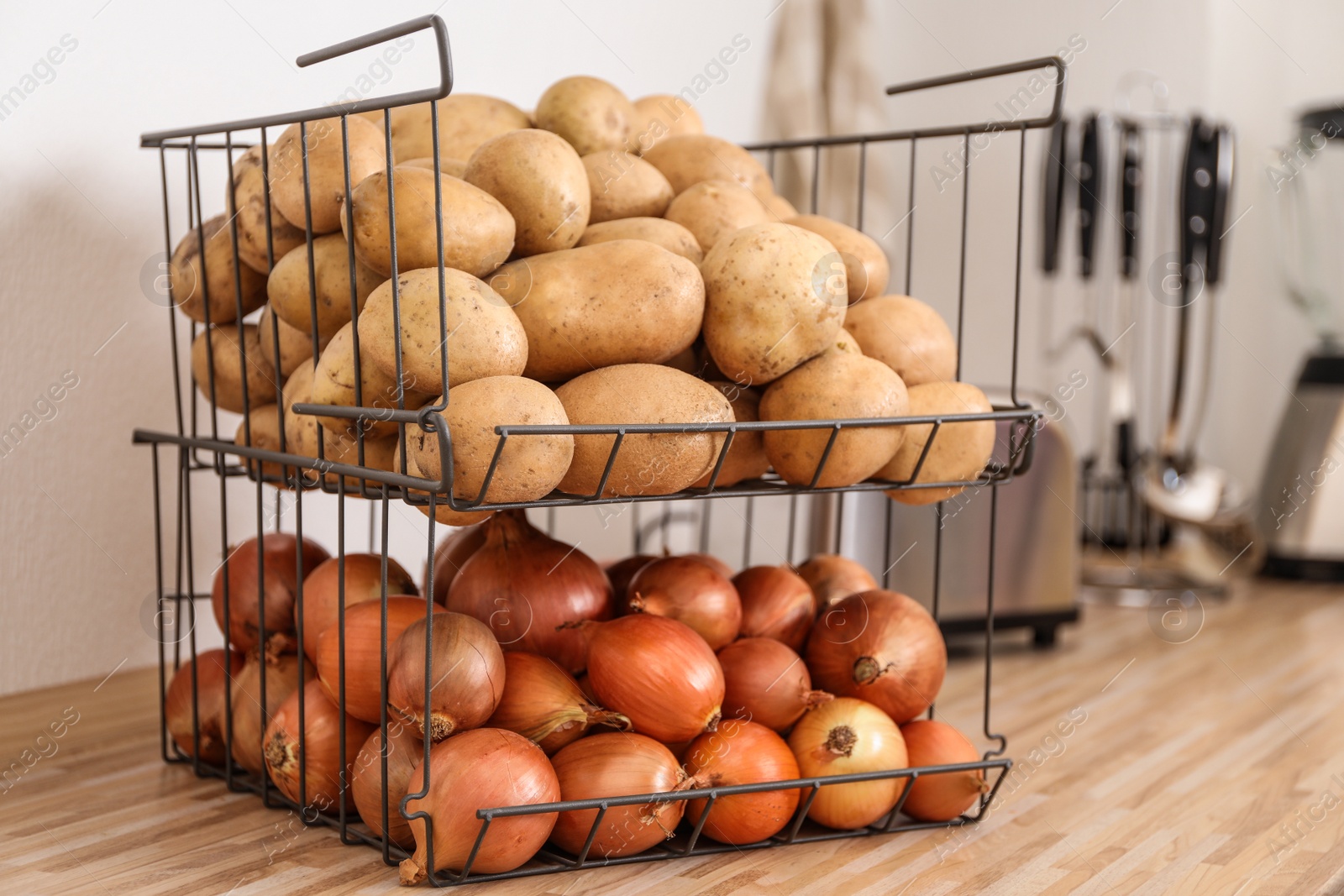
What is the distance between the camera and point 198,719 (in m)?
0.75

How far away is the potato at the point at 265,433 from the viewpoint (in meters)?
0.72

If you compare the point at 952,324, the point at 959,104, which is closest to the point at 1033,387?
the point at 952,324

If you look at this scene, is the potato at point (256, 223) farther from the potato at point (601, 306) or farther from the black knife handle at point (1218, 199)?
the black knife handle at point (1218, 199)

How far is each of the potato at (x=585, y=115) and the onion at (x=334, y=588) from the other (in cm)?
28

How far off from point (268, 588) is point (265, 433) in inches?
3.5

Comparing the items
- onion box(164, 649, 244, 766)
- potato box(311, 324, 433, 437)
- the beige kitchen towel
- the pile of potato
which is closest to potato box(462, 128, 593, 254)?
the pile of potato

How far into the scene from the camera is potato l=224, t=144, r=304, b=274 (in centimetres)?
70

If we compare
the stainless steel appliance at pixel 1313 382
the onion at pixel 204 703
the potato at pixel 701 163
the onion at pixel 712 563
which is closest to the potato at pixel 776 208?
the potato at pixel 701 163

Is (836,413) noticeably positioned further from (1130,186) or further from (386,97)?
(1130,186)

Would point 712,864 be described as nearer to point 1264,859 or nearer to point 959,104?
point 1264,859

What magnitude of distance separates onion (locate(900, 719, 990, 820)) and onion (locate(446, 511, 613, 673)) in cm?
19

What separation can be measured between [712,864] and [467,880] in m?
0.12

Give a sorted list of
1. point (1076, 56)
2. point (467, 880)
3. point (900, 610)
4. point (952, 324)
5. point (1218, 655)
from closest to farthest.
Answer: point (467, 880), point (900, 610), point (1218, 655), point (1076, 56), point (952, 324)

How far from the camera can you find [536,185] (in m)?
0.64
